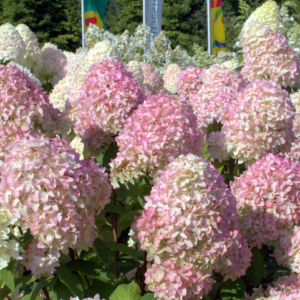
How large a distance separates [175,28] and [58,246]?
27.0 m

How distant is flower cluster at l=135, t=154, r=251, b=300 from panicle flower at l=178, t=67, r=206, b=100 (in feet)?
5.74

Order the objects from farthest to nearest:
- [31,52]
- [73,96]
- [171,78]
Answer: [171,78], [31,52], [73,96]

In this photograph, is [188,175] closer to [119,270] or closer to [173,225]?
[173,225]

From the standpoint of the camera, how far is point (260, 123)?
68.9 inches

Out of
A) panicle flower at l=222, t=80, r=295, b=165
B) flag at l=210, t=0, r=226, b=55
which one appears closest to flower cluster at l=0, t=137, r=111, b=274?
panicle flower at l=222, t=80, r=295, b=165

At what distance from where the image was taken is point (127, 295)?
131 cm

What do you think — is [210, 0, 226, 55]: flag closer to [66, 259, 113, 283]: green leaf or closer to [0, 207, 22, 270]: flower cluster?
[66, 259, 113, 283]: green leaf

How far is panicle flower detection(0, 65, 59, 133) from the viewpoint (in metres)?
1.65

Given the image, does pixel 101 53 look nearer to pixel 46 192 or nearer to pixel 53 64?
pixel 46 192

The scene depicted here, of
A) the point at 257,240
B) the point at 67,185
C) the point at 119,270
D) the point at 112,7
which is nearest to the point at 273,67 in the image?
the point at 257,240

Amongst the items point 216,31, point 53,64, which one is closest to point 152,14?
point 216,31

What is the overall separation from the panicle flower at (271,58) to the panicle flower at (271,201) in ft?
3.62

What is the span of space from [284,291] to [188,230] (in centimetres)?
49

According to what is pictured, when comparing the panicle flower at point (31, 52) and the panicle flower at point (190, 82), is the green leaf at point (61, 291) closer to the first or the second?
the panicle flower at point (190, 82)
